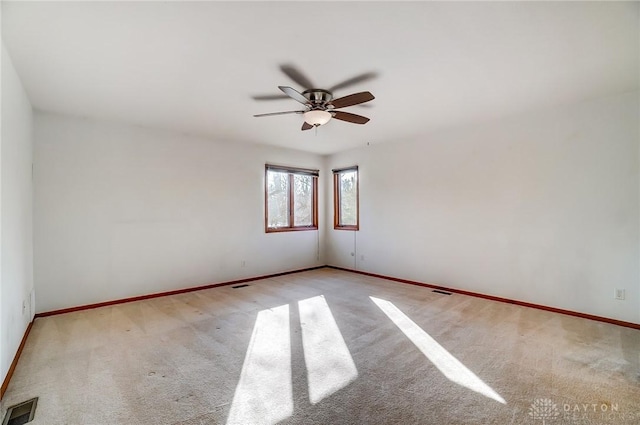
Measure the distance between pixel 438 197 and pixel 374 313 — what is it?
2240 mm

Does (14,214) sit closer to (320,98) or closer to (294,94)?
(294,94)

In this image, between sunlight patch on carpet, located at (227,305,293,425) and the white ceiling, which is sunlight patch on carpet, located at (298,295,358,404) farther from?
the white ceiling

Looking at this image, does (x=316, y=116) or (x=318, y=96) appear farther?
(x=316, y=116)

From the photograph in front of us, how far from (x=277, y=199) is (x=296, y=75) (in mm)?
3418

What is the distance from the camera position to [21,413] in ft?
6.10

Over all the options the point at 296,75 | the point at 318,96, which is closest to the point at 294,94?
the point at 296,75

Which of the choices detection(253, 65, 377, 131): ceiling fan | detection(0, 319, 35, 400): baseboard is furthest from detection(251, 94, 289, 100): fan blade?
detection(0, 319, 35, 400): baseboard

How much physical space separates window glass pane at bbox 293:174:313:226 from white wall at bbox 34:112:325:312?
720 millimetres

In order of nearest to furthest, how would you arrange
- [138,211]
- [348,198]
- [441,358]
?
[441,358], [138,211], [348,198]

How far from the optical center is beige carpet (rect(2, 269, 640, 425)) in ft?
6.11

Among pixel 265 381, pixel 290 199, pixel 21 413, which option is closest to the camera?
pixel 21 413

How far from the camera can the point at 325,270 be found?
6.25 m

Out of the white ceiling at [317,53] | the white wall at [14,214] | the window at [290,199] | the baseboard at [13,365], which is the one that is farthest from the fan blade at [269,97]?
the baseboard at [13,365]

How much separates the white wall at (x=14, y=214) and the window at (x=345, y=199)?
4.73m
